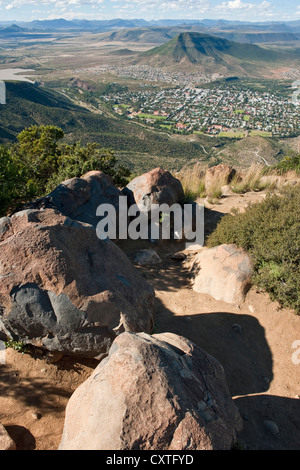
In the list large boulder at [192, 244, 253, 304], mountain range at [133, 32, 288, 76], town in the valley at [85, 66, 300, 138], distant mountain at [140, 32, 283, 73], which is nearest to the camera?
large boulder at [192, 244, 253, 304]

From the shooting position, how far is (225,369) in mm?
4891

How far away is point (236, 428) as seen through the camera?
3.53 meters

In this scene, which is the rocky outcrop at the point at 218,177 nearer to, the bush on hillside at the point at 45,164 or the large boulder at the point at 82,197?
the bush on hillside at the point at 45,164

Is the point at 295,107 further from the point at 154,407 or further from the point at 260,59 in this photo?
the point at 260,59

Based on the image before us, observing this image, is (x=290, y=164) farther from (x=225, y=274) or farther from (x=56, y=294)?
(x=56, y=294)

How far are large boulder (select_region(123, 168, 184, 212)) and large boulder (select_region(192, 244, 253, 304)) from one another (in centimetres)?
288

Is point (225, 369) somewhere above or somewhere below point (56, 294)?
below

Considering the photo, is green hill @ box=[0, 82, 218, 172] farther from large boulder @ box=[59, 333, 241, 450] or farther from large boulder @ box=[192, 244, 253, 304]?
large boulder @ box=[59, 333, 241, 450]

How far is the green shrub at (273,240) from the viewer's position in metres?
5.71

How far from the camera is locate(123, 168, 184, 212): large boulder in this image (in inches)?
361

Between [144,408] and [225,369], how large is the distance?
8.19ft

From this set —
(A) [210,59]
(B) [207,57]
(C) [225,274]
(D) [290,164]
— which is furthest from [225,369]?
(B) [207,57]

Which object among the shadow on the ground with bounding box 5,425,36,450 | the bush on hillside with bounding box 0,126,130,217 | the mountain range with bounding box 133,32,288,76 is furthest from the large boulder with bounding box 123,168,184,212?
the mountain range with bounding box 133,32,288,76

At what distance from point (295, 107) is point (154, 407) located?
10625 centimetres
